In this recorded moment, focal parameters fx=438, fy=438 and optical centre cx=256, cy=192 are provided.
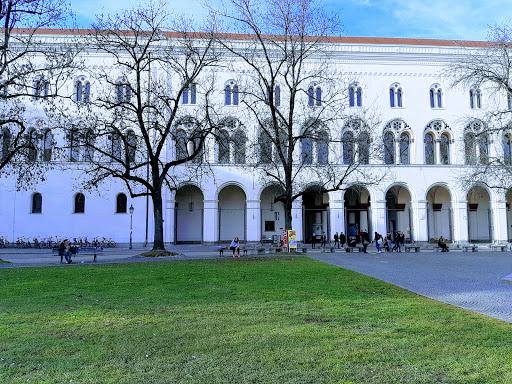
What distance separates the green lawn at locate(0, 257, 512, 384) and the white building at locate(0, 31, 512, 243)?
27676 millimetres

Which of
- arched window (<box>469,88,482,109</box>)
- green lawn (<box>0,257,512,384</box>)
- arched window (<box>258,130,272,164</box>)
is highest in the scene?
arched window (<box>469,88,482,109</box>)

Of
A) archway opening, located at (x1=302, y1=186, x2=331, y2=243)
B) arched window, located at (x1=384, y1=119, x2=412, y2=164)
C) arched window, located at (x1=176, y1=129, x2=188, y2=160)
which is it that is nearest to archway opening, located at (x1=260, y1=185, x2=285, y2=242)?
archway opening, located at (x1=302, y1=186, x2=331, y2=243)

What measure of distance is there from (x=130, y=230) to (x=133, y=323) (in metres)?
30.8

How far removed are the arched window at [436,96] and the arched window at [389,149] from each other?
5121 millimetres

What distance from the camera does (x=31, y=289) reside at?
11.4m

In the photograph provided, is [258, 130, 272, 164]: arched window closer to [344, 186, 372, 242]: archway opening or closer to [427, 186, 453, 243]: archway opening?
[344, 186, 372, 242]: archway opening

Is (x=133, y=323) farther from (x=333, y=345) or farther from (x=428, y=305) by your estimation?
(x=428, y=305)

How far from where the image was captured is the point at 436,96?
1620 inches

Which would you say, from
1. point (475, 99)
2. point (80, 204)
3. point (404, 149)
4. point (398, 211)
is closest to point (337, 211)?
point (398, 211)

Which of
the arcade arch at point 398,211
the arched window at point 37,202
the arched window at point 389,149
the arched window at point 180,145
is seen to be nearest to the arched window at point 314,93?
the arched window at point 389,149

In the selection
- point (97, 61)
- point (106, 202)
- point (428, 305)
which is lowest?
point (428, 305)

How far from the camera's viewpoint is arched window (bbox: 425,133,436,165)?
40.7 metres

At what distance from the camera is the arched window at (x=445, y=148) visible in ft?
133

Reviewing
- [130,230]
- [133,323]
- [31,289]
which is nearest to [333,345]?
[133,323]
